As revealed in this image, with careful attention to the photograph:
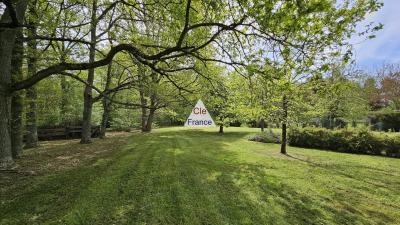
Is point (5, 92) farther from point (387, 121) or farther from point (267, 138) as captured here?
point (387, 121)

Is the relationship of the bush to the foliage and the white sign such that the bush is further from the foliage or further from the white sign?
the foliage

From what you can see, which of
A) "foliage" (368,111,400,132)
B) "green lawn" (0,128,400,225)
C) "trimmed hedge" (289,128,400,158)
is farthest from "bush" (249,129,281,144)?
"foliage" (368,111,400,132)

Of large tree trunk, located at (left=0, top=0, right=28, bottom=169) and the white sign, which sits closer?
large tree trunk, located at (left=0, top=0, right=28, bottom=169)

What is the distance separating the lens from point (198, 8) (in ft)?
23.0

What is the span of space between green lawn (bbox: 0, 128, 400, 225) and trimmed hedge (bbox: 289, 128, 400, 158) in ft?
13.2

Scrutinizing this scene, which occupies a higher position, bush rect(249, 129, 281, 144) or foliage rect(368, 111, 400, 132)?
foliage rect(368, 111, 400, 132)

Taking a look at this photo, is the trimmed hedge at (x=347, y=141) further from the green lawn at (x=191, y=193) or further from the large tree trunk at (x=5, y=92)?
the large tree trunk at (x=5, y=92)

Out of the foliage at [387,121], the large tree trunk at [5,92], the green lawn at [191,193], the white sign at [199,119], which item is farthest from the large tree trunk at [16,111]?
the foliage at [387,121]

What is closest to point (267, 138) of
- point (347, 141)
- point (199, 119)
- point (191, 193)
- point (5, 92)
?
point (347, 141)

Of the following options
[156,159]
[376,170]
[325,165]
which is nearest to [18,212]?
[156,159]

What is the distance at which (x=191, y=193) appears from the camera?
5785 mm

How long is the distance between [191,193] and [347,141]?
11170mm

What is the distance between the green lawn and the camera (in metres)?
4.58

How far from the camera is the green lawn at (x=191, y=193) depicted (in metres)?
4.58
